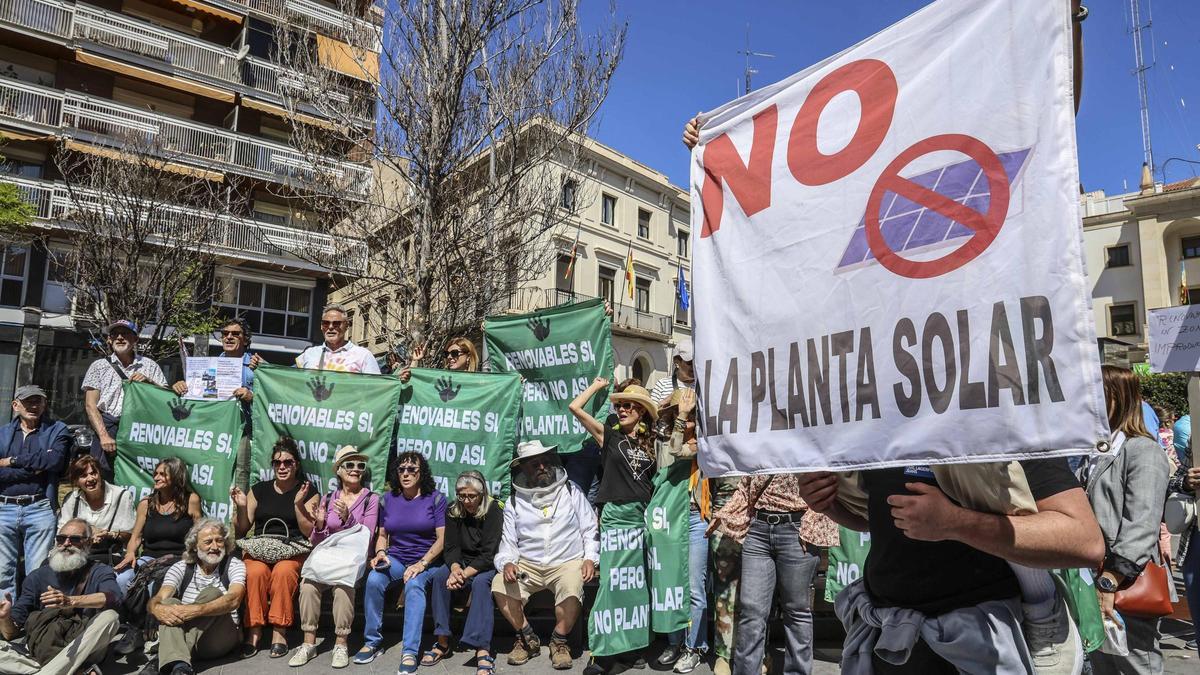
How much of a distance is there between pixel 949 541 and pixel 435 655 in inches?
181

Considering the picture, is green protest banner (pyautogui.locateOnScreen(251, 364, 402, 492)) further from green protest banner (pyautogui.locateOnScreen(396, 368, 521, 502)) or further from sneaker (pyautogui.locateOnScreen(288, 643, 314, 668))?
sneaker (pyautogui.locateOnScreen(288, 643, 314, 668))

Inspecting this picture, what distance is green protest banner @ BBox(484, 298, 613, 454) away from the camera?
6.76 m

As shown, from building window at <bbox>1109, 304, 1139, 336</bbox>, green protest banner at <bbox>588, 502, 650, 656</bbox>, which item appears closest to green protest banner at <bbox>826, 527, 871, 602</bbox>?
Answer: green protest banner at <bbox>588, 502, 650, 656</bbox>

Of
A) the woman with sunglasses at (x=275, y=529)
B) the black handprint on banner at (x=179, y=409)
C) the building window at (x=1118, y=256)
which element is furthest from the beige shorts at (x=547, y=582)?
the building window at (x=1118, y=256)

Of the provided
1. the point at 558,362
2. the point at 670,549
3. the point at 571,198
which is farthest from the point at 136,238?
the point at 670,549

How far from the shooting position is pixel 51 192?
65.1ft

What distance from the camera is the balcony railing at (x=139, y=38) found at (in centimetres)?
2073

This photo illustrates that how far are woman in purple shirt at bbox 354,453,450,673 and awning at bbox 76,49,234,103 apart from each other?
22194 millimetres

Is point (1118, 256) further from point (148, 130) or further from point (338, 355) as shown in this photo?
point (148, 130)

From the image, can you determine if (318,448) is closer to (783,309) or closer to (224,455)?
(224,455)

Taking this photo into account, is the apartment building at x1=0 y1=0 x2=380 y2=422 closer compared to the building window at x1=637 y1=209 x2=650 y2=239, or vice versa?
the apartment building at x1=0 y1=0 x2=380 y2=422

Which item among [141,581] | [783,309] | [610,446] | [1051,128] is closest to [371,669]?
[141,581]

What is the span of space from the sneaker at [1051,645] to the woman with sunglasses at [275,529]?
540 cm

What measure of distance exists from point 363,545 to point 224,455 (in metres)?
1.85
